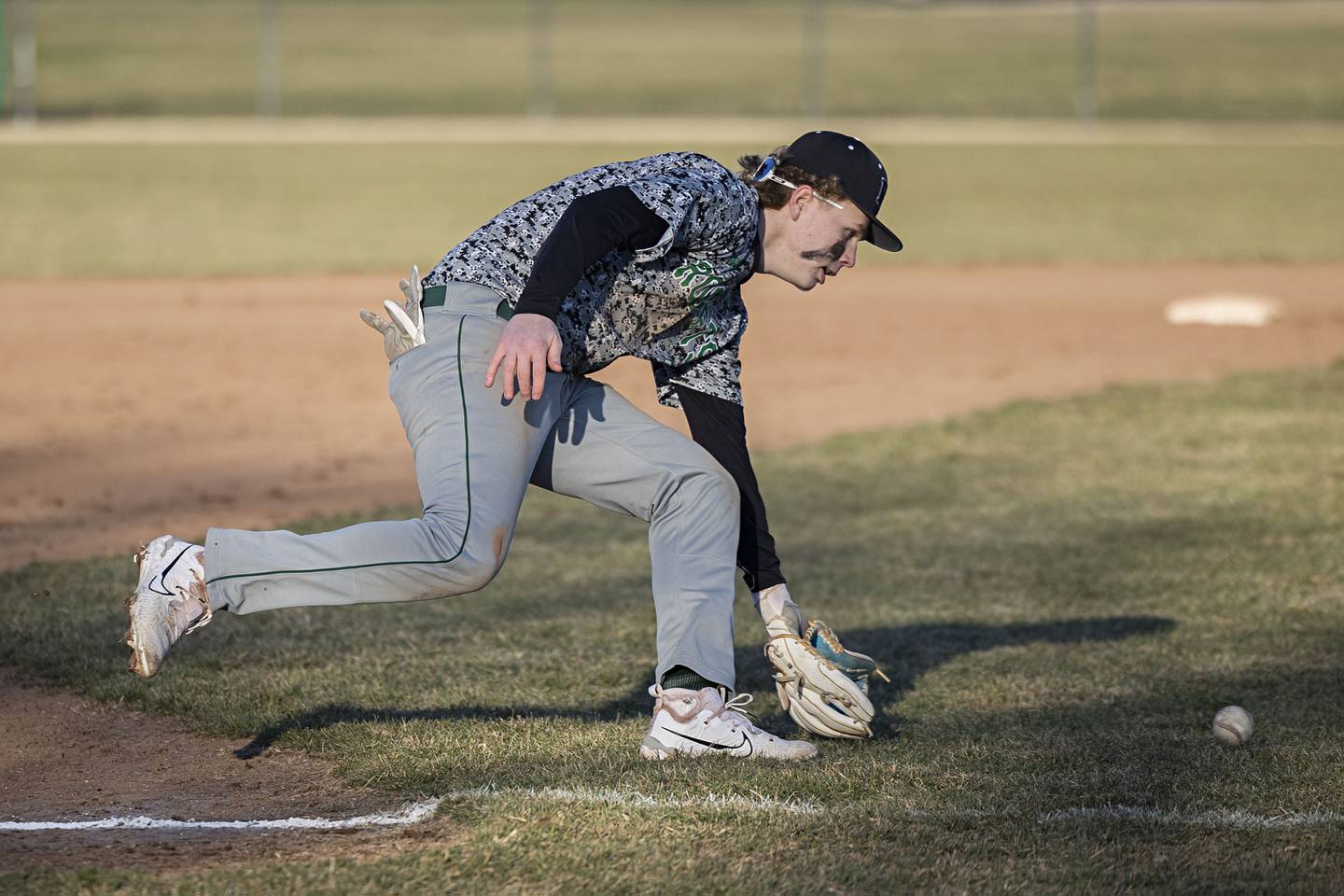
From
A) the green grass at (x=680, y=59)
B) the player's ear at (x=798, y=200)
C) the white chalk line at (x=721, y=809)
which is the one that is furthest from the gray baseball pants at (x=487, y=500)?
the green grass at (x=680, y=59)

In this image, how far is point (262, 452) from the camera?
28.9 feet

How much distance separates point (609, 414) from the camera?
402cm

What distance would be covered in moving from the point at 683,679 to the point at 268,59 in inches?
1432

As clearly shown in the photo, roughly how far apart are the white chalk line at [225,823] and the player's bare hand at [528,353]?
985 millimetres

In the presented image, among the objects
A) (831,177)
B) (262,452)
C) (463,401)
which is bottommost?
(262,452)

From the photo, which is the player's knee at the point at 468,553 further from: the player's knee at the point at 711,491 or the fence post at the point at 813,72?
the fence post at the point at 813,72

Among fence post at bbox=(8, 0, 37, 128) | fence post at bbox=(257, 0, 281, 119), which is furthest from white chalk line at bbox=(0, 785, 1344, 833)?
fence post at bbox=(257, 0, 281, 119)

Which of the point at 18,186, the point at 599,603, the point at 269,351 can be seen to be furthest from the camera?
the point at 18,186

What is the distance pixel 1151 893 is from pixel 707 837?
913mm

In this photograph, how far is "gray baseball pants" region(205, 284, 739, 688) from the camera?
358 centimetres

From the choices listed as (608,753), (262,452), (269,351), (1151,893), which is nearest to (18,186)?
(269,351)

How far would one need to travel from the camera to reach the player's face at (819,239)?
12.9 ft

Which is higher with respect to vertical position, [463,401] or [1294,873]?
[463,401]

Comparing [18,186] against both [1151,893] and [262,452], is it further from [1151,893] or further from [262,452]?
[1151,893]
